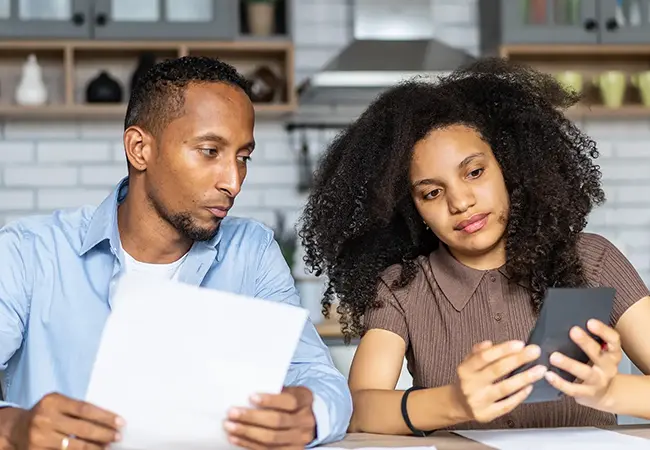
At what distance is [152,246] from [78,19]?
2337 millimetres

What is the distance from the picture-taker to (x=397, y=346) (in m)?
1.84

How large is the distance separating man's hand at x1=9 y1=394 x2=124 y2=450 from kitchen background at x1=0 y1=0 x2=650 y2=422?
2381 millimetres

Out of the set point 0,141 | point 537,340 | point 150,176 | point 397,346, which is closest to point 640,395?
point 537,340

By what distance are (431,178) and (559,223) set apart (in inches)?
10.4

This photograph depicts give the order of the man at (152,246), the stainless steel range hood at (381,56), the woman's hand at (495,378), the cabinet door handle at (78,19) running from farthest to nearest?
1. the cabinet door handle at (78,19)
2. the stainless steel range hood at (381,56)
3. the man at (152,246)
4. the woman's hand at (495,378)

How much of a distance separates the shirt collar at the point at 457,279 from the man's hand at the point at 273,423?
56 cm

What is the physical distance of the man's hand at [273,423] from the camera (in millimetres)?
1261

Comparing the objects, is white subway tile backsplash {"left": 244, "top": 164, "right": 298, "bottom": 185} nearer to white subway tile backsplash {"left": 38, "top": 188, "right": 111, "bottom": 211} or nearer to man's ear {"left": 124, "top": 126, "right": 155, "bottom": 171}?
white subway tile backsplash {"left": 38, "top": 188, "right": 111, "bottom": 211}

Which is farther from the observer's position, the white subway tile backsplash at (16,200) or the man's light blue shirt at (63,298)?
the white subway tile backsplash at (16,200)

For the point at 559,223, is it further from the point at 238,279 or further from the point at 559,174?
the point at 238,279

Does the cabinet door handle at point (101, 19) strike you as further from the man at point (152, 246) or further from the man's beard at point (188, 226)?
the man's beard at point (188, 226)

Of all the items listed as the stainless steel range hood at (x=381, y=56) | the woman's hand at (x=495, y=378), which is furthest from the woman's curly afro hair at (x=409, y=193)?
the stainless steel range hood at (x=381, y=56)

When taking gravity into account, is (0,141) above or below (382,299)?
above

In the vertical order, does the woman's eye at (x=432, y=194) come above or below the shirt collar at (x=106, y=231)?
above
